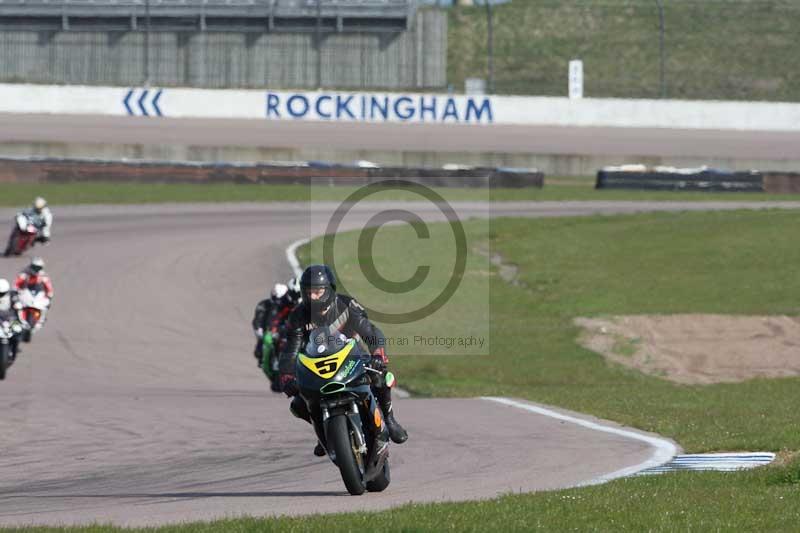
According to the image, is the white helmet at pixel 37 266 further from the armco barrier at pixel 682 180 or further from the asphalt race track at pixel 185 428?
the armco barrier at pixel 682 180

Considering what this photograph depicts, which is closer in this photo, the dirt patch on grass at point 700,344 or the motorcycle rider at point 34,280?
the dirt patch on grass at point 700,344

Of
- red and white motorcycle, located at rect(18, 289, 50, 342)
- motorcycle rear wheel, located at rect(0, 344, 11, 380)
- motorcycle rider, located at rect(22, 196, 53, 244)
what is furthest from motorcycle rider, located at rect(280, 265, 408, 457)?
motorcycle rider, located at rect(22, 196, 53, 244)

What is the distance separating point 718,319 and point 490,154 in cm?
2869

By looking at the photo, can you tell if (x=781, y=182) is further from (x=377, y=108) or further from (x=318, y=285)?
(x=318, y=285)

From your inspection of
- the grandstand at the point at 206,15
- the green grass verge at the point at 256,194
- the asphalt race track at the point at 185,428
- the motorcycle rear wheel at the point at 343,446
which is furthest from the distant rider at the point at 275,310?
the grandstand at the point at 206,15

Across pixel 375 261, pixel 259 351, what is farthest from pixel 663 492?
pixel 375 261

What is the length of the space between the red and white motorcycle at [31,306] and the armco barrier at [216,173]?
840 inches

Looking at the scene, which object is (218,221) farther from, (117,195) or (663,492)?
(663,492)

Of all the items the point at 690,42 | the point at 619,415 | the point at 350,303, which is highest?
the point at 690,42

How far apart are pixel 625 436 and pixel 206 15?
2278 inches

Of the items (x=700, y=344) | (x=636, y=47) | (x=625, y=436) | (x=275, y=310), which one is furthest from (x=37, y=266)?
(x=636, y=47)

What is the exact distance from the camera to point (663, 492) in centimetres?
1015

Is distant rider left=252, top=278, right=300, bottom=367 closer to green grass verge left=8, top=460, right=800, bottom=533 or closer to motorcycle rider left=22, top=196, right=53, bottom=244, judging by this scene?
green grass verge left=8, top=460, right=800, bottom=533

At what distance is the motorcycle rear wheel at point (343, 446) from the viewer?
32.1 feet
